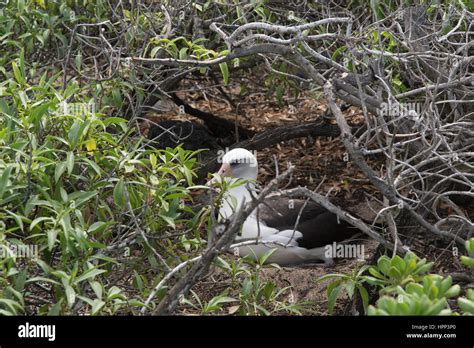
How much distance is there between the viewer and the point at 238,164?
788 cm

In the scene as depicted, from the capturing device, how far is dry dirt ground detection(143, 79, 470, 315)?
6707mm

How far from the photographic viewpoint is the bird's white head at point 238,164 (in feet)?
25.6

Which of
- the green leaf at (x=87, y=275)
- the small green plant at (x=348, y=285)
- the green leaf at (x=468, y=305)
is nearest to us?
the green leaf at (x=468, y=305)

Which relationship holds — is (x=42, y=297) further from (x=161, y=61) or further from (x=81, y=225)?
(x=161, y=61)

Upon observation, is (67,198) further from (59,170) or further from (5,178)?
(5,178)

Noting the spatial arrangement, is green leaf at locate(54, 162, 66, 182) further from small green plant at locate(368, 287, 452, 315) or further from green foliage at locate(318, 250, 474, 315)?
small green plant at locate(368, 287, 452, 315)

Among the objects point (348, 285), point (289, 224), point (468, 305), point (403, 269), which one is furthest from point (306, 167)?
point (468, 305)

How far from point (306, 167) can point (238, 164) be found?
142cm

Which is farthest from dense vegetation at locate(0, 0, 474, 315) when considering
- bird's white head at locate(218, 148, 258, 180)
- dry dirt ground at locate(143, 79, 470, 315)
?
bird's white head at locate(218, 148, 258, 180)

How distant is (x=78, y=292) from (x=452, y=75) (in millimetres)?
2696

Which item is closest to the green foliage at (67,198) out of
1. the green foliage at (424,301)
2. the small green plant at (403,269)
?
the small green plant at (403,269)

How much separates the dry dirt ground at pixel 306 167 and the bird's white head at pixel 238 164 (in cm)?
30

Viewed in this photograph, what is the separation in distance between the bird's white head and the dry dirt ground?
30 centimetres

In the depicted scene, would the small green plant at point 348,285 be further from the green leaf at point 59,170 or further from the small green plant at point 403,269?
the green leaf at point 59,170
